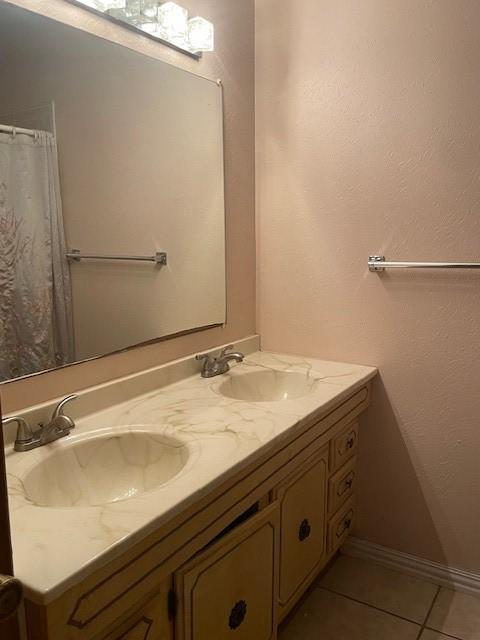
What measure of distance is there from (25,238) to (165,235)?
54 centimetres

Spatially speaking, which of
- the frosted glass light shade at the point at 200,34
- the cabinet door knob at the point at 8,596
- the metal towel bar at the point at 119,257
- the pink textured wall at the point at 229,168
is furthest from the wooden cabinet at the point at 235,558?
the frosted glass light shade at the point at 200,34

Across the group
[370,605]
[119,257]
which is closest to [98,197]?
[119,257]

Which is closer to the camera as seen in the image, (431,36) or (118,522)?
(118,522)

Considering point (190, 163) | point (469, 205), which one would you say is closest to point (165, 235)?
point (190, 163)

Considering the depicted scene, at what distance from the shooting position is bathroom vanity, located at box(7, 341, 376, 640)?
0.84 m

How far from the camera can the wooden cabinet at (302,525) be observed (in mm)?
1471

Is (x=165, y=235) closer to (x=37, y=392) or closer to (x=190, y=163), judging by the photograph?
(x=190, y=163)

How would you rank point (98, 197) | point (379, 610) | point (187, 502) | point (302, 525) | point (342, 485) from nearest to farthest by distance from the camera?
1. point (187, 502)
2. point (98, 197)
3. point (302, 525)
4. point (379, 610)
5. point (342, 485)

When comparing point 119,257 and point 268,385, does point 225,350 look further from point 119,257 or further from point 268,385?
point 119,257

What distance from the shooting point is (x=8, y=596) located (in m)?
0.48

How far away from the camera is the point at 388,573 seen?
1924 millimetres

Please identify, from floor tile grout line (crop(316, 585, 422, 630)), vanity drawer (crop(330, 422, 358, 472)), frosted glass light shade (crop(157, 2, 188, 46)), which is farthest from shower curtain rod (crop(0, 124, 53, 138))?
floor tile grout line (crop(316, 585, 422, 630))

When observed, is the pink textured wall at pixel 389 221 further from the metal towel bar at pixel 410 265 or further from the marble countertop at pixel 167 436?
the marble countertop at pixel 167 436

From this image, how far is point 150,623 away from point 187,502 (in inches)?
9.5
